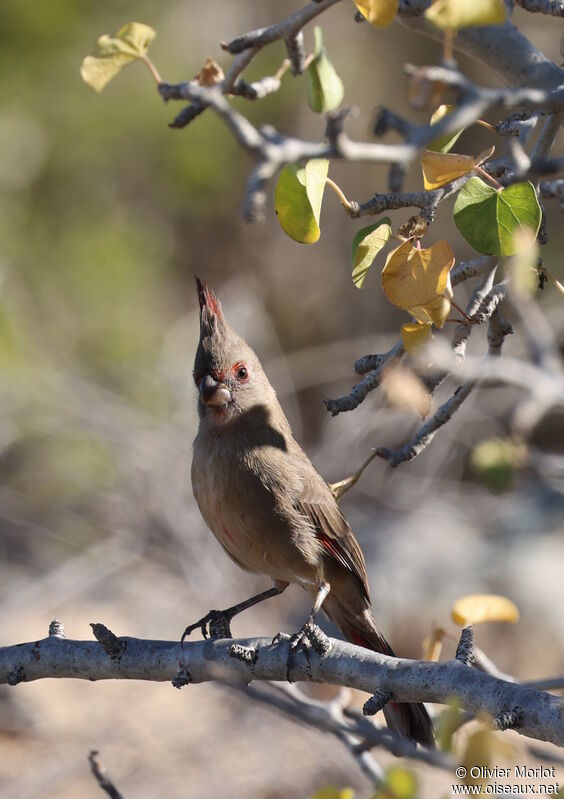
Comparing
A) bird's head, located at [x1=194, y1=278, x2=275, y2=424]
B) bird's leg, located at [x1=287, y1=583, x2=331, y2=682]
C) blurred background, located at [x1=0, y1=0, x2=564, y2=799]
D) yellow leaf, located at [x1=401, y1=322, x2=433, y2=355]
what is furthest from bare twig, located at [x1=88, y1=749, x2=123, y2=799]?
blurred background, located at [x1=0, y1=0, x2=564, y2=799]

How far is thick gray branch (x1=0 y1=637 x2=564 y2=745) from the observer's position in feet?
7.55

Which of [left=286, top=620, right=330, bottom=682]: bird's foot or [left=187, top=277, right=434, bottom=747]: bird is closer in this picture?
[left=286, top=620, right=330, bottom=682]: bird's foot

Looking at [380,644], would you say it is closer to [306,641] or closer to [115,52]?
[306,641]

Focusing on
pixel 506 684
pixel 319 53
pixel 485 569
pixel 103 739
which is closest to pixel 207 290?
pixel 319 53

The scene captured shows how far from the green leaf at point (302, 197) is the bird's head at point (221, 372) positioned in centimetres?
139

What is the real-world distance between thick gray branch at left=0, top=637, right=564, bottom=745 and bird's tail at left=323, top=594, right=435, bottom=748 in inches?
32.8

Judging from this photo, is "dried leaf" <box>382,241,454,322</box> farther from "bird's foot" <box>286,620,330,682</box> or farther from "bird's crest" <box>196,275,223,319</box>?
"bird's crest" <box>196,275,223,319</box>

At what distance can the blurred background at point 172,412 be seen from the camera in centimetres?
600

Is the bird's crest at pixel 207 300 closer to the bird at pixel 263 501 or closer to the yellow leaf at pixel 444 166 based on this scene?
the bird at pixel 263 501

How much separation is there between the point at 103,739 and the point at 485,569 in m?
2.79

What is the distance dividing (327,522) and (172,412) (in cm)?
404

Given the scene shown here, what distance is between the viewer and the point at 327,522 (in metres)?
3.59

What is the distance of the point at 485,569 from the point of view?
6.84 m

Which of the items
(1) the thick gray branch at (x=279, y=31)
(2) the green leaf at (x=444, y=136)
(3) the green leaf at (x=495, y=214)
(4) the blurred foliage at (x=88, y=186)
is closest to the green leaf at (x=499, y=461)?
(3) the green leaf at (x=495, y=214)
